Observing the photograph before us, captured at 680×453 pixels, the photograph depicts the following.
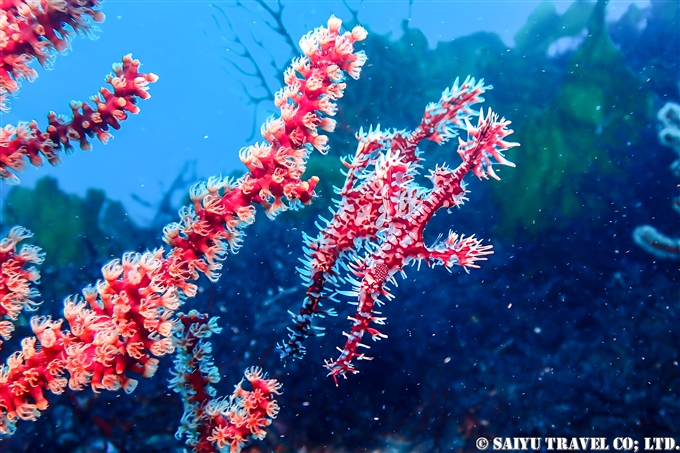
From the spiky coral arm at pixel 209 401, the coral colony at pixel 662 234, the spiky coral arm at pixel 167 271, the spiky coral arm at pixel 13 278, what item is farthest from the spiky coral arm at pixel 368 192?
the coral colony at pixel 662 234

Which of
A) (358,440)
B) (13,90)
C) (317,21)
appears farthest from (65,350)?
(317,21)

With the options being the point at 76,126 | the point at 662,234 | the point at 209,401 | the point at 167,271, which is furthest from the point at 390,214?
the point at 662,234

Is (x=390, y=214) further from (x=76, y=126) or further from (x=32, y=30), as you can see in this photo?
(x=32, y=30)

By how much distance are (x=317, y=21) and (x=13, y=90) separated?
13.8 feet

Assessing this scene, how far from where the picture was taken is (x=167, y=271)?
8.64 ft

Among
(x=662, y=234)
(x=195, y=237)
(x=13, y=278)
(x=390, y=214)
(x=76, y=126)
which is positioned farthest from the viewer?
(x=662, y=234)

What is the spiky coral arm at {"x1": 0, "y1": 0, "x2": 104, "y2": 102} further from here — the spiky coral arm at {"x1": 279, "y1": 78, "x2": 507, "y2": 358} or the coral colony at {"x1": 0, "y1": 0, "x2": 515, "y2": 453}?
the spiky coral arm at {"x1": 279, "y1": 78, "x2": 507, "y2": 358}

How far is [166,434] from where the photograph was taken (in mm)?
5207

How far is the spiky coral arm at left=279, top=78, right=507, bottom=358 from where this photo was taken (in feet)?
10.8

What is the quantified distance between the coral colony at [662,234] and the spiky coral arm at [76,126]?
257 inches

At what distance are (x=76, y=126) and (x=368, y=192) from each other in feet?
7.50

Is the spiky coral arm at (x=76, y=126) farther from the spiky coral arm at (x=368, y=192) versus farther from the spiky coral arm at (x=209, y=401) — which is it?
the spiky coral arm at (x=368, y=192)

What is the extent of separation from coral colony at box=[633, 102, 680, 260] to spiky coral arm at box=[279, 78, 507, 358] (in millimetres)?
3770

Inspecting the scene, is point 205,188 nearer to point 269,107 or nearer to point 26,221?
point 269,107
